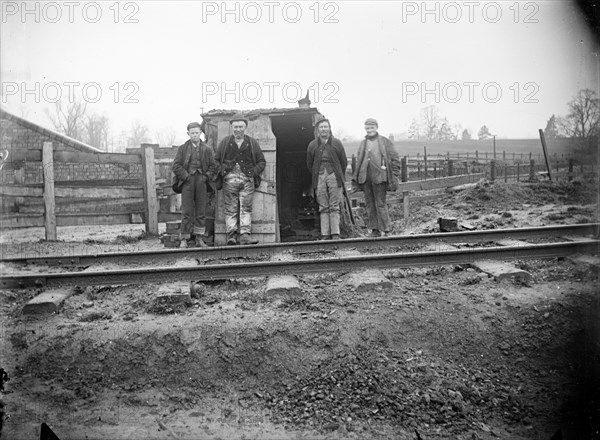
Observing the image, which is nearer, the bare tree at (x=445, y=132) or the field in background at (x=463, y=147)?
the field in background at (x=463, y=147)

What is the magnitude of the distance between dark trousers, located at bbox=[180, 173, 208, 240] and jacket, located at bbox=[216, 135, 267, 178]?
19.2 inches

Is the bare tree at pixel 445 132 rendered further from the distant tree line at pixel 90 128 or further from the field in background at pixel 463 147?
the distant tree line at pixel 90 128

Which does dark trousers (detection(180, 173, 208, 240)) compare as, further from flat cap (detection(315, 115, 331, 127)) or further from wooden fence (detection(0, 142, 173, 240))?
flat cap (detection(315, 115, 331, 127))

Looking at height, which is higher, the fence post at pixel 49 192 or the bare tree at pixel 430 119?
the bare tree at pixel 430 119

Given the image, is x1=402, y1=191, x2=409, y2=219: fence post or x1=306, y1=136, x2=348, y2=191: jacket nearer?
x1=306, y1=136, x2=348, y2=191: jacket

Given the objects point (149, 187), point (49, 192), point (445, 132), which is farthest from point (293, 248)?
point (445, 132)

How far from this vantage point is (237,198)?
24.6 ft

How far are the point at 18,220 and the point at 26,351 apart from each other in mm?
7566

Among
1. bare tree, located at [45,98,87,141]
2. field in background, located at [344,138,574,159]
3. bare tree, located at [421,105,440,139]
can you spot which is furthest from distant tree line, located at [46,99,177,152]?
bare tree, located at [421,105,440,139]

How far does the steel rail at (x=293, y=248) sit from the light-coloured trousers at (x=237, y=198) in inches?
52.6

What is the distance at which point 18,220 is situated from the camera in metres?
10.1

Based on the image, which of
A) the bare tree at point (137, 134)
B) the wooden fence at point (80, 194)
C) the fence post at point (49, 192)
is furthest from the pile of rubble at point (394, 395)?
the bare tree at point (137, 134)

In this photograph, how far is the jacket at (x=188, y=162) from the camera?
7.45 meters

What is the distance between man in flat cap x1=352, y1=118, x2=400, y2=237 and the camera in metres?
7.61
